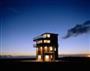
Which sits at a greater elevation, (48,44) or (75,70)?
(48,44)

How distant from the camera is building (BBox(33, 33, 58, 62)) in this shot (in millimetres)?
48844

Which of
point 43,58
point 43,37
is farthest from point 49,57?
point 43,37

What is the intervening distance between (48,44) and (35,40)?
386cm

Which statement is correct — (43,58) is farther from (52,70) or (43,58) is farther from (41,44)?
(52,70)

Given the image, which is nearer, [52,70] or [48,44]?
[52,70]

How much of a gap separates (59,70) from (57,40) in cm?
2489

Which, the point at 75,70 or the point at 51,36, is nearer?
the point at 75,70

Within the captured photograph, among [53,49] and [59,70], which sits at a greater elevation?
[53,49]

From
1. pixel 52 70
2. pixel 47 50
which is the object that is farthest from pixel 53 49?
pixel 52 70

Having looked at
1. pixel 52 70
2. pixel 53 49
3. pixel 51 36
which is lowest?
pixel 52 70

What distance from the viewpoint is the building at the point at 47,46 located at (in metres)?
48.8

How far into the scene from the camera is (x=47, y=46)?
49125 millimetres

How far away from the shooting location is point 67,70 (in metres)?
26.0

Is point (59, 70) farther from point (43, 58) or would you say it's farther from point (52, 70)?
point (43, 58)
